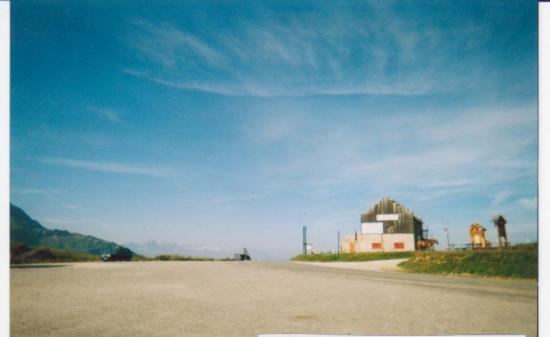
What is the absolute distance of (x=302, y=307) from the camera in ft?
21.8

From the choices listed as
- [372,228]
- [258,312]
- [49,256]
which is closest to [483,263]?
[258,312]

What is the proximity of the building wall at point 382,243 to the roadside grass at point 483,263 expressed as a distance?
1962 centimetres

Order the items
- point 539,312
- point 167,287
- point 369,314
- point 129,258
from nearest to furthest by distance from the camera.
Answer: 1. point 539,312
2. point 369,314
3. point 167,287
4. point 129,258

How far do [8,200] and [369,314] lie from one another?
596cm

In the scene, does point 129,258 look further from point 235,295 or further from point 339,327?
point 339,327

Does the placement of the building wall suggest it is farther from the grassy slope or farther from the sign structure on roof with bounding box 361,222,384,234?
the grassy slope

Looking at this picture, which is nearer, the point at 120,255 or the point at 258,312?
the point at 258,312

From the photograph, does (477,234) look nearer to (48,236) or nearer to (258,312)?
(258,312)

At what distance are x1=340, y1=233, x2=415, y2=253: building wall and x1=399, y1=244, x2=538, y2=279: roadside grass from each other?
19.6 meters

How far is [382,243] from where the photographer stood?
131 ft

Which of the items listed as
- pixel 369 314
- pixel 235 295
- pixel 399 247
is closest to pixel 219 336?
pixel 369 314

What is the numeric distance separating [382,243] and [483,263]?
24511mm

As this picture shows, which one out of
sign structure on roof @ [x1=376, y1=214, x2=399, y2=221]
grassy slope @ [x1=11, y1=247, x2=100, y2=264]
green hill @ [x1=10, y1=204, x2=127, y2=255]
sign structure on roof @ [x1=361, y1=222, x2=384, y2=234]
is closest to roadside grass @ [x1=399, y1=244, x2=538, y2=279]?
sign structure on roof @ [x1=361, y1=222, x2=384, y2=234]

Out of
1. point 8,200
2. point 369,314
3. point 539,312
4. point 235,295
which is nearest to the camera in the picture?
point 539,312
